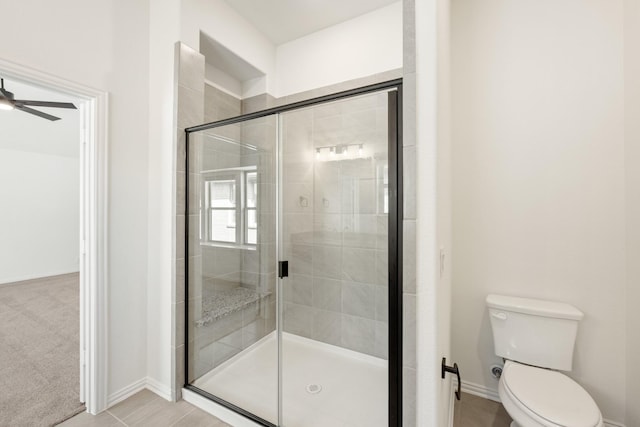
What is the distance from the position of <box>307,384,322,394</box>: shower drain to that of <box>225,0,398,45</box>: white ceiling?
121 inches

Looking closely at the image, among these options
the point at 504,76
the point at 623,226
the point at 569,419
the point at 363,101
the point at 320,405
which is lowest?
the point at 320,405

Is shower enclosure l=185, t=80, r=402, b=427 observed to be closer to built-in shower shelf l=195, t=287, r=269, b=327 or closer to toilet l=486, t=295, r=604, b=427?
built-in shower shelf l=195, t=287, r=269, b=327

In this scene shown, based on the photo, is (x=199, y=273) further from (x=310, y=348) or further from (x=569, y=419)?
(x=569, y=419)

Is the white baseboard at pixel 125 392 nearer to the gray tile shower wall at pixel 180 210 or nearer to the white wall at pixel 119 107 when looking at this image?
the white wall at pixel 119 107

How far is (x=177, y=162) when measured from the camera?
1824 mm

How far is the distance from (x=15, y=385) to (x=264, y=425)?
6.18 feet

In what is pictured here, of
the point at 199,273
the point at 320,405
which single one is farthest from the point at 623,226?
the point at 199,273

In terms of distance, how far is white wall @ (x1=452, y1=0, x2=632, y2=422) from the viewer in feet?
5.11

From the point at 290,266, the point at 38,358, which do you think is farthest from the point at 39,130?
the point at 290,266

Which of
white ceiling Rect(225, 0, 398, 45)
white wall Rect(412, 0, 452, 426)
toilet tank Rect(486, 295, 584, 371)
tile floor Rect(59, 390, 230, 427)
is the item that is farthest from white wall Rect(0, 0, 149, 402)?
toilet tank Rect(486, 295, 584, 371)

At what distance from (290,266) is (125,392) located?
141 centimetres

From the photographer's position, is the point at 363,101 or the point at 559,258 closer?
the point at 363,101

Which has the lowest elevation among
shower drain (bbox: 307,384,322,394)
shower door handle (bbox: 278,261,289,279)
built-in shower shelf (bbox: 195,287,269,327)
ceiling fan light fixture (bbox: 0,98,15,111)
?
shower drain (bbox: 307,384,322,394)

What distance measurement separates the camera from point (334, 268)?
223 cm
